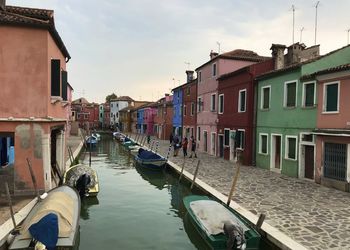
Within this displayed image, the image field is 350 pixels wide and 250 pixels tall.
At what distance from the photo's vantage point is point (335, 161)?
1547 centimetres

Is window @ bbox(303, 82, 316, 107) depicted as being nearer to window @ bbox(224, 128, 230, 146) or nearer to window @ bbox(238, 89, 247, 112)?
window @ bbox(238, 89, 247, 112)

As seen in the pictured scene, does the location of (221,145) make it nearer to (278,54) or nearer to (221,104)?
(221,104)

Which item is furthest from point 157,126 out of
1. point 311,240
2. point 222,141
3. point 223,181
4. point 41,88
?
point 311,240

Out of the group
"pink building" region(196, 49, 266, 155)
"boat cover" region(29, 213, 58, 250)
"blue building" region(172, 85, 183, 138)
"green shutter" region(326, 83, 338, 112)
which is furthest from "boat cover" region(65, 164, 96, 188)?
"blue building" region(172, 85, 183, 138)

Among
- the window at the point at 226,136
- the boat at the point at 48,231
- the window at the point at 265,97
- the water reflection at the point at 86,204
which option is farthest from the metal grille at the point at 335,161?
the boat at the point at 48,231

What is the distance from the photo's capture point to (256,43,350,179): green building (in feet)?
56.2

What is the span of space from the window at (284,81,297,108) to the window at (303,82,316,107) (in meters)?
0.79

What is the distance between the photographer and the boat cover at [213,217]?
953 centimetres

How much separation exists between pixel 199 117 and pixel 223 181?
16640 mm

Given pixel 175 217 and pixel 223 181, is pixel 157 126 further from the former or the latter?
pixel 175 217

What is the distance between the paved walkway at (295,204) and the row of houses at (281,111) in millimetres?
1271

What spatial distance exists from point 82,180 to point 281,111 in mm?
11786

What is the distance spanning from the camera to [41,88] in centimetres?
1353

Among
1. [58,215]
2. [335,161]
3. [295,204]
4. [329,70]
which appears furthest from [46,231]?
[329,70]
